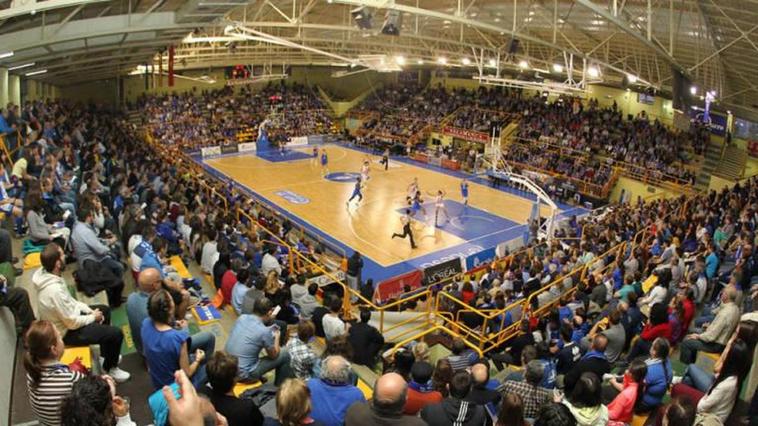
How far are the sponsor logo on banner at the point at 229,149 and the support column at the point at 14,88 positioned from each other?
18.2 meters

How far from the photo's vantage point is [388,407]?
3.97m

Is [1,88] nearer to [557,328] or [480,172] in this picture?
[557,328]

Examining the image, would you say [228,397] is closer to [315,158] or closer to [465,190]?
[465,190]

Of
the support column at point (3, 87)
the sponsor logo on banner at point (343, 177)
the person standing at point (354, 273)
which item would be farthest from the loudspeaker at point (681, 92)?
the support column at point (3, 87)

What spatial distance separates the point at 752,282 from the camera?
1095 cm

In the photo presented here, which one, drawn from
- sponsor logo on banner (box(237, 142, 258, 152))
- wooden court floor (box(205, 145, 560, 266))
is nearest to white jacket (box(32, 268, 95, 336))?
wooden court floor (box(205, 145, 560, 266))

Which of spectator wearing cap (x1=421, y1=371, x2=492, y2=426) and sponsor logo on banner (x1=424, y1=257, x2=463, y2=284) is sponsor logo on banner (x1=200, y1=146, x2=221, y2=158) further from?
spectator wearing cap (x1=421, y1=371, x2=492, y2=426)

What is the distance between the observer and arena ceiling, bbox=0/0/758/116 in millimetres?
12961

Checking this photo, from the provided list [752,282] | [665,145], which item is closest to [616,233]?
Result: [752,282]

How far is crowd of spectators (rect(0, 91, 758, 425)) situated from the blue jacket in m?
0.01

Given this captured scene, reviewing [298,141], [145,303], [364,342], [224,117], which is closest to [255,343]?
[145,303]

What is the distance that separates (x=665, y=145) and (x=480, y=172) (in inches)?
408

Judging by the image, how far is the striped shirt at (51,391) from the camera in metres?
4.18

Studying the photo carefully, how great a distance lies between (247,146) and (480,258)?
83.8 feet
